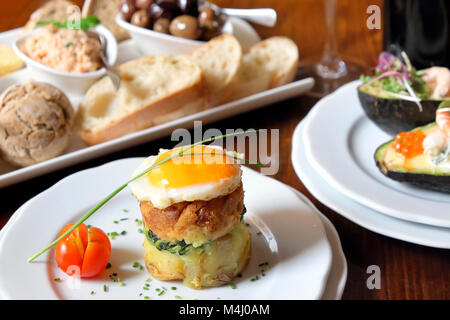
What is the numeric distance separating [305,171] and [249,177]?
240 millimetres

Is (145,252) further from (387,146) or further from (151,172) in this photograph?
(387,146)

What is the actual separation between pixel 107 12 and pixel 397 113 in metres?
2.33

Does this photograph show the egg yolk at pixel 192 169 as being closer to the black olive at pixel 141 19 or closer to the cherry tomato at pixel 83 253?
the cherry tomato at pixel 83 253

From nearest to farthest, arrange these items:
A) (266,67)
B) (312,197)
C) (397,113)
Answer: (312,197)
(397,113)
(266,67)

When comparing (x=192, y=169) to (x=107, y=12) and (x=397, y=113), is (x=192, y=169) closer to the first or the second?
(x=397, y=113)

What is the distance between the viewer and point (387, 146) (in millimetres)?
2406

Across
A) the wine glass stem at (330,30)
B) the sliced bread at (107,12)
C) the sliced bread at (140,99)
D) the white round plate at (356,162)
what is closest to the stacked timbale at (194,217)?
the white round plate at (356,162)

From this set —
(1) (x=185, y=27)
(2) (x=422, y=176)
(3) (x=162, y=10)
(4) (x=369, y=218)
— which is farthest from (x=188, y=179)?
(3) (x=162, y=10)

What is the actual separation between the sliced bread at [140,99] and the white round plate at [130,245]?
539 millimetres

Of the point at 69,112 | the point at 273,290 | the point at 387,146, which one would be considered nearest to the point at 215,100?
the point at 69,112

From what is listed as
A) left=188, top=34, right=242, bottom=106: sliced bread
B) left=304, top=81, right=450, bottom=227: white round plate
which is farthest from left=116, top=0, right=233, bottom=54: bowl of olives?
left=304, top=81, right=450, bottom=227: white round plate

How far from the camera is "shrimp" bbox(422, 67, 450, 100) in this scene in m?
2.59

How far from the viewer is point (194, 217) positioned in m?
1.76
